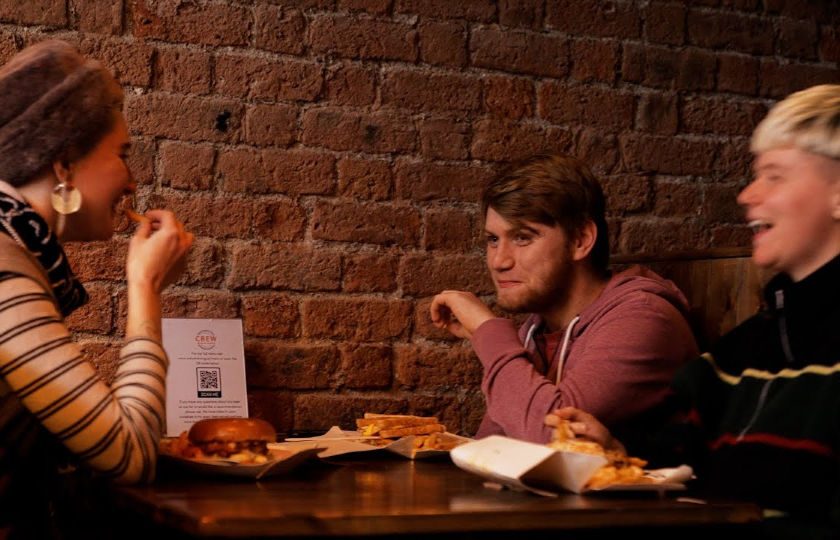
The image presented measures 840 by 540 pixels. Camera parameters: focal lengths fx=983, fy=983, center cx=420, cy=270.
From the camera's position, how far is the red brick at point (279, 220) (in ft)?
8.41

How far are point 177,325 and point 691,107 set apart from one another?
1630 mm

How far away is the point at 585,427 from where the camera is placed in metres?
1.61

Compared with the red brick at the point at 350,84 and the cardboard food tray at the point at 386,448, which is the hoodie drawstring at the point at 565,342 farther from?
the red brick at the point at 350,84

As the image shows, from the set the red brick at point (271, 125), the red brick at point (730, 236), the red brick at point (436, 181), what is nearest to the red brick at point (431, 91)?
the red brick at point (436, 181)

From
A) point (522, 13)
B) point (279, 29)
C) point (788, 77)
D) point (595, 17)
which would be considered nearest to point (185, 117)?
point (279, 29)

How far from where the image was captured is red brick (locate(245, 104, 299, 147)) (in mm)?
2564

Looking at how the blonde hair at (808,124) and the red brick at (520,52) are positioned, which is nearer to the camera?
the blonde hair at (808,124)

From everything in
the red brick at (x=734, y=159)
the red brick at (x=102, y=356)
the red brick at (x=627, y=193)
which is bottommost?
the red brick at (x=102, y=356)

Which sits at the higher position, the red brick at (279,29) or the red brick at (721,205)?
the red brick at (279,29)

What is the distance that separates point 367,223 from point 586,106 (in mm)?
742

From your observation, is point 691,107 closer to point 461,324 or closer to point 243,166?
point 461,324

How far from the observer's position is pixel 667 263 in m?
2.60

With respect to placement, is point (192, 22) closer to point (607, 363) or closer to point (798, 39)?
point (607, 363)

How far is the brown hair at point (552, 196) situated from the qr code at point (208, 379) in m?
0.77
